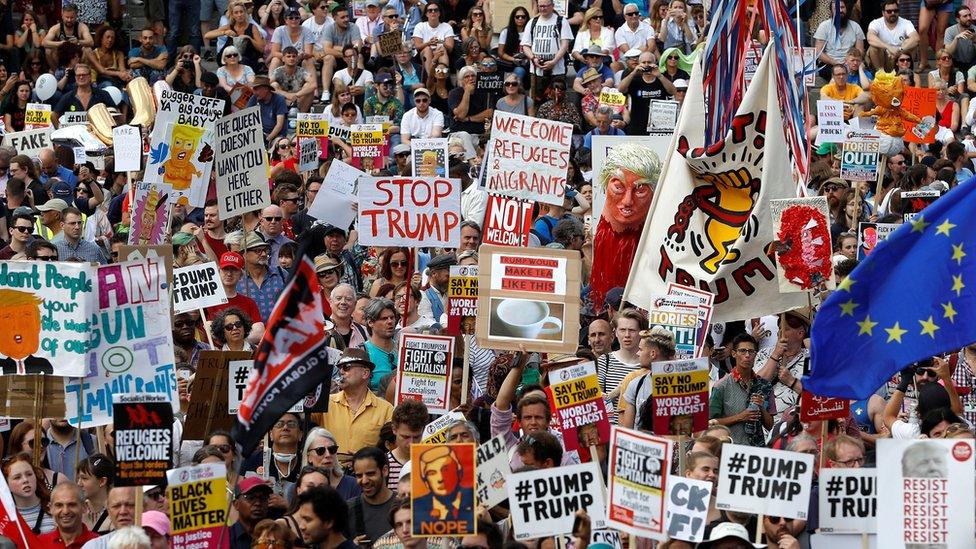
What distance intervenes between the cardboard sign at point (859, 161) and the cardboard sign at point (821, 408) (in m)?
6.72

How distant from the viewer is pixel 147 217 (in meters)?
15.3

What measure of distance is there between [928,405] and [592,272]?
172 inches

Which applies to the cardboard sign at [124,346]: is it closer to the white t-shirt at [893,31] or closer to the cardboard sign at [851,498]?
the cardboard sign at [851,498]

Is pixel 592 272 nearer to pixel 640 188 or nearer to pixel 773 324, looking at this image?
pixel 640 188

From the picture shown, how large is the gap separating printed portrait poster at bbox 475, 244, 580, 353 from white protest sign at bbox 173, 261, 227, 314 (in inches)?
101

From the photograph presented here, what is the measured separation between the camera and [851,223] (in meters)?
17.0

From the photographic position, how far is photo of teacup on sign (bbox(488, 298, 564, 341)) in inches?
445

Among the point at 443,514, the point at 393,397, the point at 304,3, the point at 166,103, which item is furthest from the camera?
the point at 304,3

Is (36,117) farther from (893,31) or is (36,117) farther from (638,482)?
(638,482)

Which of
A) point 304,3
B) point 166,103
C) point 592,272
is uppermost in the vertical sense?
point 304,3

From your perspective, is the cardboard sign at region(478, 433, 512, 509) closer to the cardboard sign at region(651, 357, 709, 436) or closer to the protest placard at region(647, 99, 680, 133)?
the cardboard sign at region(651, 357, 709, 436)

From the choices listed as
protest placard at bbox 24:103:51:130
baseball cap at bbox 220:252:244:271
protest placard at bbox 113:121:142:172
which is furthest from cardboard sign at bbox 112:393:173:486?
protest placard at bbox 24:103:51:130

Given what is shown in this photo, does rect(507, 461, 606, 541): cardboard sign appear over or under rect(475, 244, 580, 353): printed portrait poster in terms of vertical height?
under

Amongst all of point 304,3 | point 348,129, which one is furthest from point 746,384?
point 304,3
